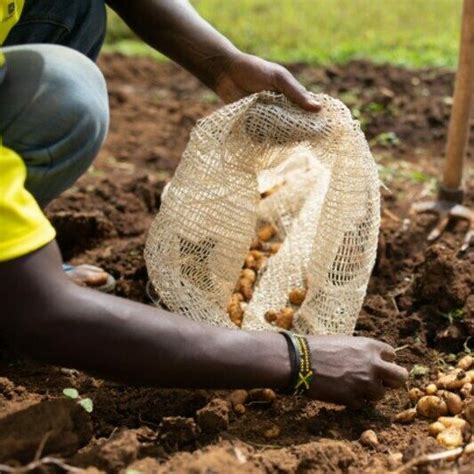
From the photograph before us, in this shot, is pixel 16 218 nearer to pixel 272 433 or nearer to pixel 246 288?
pixel 272 433

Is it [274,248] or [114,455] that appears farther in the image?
[274,248]

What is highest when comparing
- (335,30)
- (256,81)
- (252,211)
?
(335,30)

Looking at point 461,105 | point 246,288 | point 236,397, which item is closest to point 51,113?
point 236,397

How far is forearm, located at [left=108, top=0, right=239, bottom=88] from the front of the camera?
2600 mm

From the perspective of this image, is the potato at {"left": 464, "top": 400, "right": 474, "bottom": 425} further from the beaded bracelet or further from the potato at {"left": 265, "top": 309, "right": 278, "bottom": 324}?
the potato at {"left": 265, "top": 309, "right": 278, "bottom": 324}

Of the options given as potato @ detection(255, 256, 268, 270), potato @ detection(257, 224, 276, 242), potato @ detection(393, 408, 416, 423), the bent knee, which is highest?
the bent knee

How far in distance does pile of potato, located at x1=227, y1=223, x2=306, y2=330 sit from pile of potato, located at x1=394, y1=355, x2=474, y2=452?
0.44 metres

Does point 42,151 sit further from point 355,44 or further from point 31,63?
point 355,44

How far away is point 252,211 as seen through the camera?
2463 millimetres

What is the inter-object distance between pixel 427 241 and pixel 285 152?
2.68 feet

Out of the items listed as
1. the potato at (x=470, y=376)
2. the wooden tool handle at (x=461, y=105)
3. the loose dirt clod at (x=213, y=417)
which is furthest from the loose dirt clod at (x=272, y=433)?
the wooden tool handle at (x=461, y=105)

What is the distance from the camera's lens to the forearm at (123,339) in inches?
66.8

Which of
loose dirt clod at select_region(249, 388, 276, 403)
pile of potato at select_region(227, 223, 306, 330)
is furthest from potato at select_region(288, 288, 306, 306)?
loose dirt clod at select_region(249, 388, 276, 403)

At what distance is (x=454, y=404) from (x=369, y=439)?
26 cm
